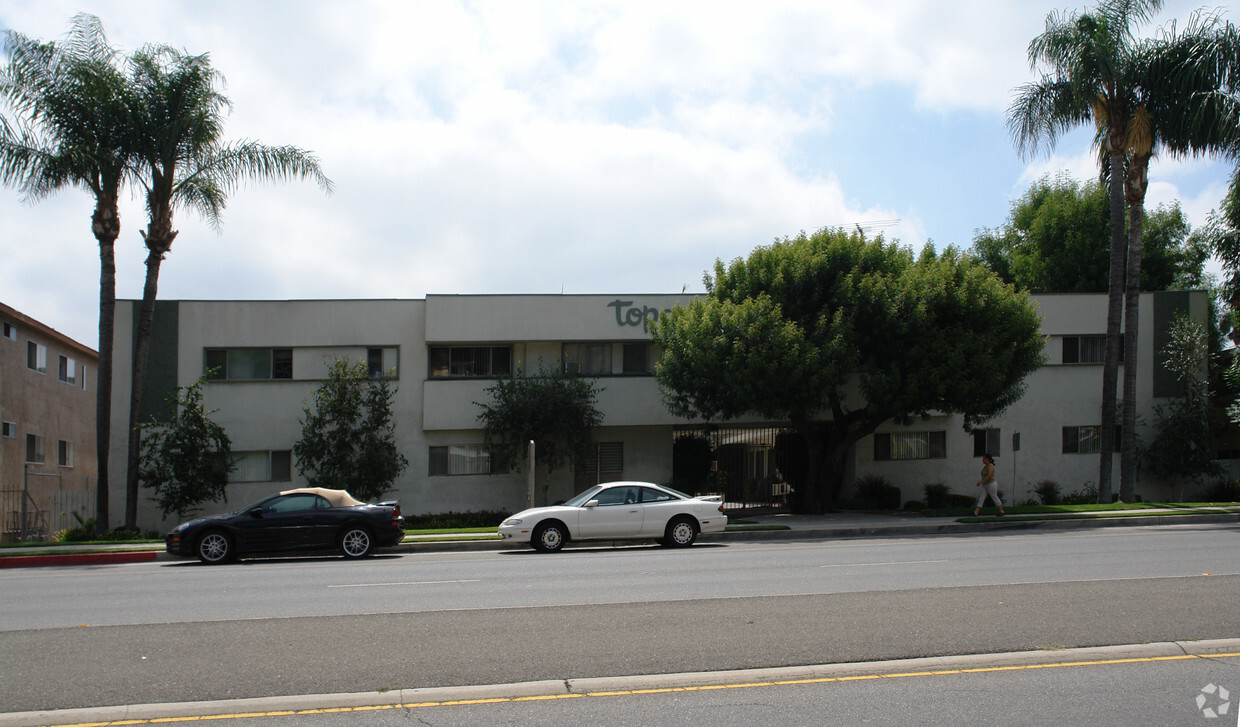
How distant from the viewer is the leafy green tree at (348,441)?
83.5 ft

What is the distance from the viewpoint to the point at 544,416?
25875mm

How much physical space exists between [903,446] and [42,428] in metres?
28.8

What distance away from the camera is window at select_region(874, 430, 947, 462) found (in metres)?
30.3

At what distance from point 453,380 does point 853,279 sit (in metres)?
11.8

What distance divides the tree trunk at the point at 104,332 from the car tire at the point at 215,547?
803cm

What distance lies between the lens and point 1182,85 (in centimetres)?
2570

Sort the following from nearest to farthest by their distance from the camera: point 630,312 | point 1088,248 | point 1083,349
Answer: point 630,312, point 1083,349, point 1088,248

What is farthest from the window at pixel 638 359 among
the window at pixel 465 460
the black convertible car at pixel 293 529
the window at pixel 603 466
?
the black convertible car at pixel 293 529

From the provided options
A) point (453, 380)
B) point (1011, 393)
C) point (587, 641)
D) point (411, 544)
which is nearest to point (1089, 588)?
point (587, 641)

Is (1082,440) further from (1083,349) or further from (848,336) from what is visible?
(848,336)

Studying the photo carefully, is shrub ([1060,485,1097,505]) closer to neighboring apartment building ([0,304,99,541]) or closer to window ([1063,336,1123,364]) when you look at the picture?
window ([1063,336,1123,364])

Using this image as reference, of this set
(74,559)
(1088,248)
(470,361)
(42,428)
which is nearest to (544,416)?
(470,361)

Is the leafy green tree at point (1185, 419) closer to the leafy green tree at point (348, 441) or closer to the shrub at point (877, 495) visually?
the shrub at point (877, 495)

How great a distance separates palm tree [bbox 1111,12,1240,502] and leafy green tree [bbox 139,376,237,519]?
25.5 m
